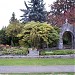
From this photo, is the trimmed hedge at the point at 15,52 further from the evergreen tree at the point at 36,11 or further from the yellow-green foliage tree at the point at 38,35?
the evergreen tree at the point at 36,11

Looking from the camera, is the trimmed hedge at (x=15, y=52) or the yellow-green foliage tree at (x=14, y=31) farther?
the yellow-green foliage tree at (x=14, y=31)

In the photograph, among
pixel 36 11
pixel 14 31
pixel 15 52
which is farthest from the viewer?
pixel 36 11

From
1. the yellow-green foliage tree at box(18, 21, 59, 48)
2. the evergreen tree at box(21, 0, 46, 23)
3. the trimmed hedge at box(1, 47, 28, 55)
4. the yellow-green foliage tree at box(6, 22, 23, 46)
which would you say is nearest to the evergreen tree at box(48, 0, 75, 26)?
the evergreen tree at box(21, 0, 46, 23)

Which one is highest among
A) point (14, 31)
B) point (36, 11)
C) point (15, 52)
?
point (36, 11)

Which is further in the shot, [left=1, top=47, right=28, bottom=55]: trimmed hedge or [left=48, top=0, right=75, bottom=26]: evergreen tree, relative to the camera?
[left=48, top=0, right=75, bottom=26]: evergreen tree

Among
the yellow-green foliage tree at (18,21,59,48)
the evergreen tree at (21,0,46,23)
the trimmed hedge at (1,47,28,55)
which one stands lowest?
the trimmed hedge at (1,47,28,55)

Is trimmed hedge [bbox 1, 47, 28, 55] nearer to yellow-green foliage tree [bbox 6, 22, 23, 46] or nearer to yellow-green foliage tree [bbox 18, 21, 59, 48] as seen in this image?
yellow-green foliage tree [bbox 18, 21, 59, 48]

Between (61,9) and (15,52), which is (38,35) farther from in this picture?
(61,9)

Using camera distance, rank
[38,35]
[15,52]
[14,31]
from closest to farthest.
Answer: [15,52]
[38,35]
[14,31]

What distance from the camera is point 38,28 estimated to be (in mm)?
30000

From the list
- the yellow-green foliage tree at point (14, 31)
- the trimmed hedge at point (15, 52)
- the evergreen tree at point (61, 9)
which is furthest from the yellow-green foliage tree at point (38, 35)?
the evergreen tree at point (61, 9)

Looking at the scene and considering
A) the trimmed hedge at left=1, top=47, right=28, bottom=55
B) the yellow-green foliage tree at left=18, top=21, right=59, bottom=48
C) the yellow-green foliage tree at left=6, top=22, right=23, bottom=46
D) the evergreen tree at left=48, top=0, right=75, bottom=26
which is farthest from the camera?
the evergreen tree at left=48, top=0, right=75, bottom=26

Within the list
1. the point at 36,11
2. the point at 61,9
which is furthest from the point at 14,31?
the point at 61,9

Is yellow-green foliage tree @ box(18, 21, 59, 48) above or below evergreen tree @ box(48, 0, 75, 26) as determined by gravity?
below
